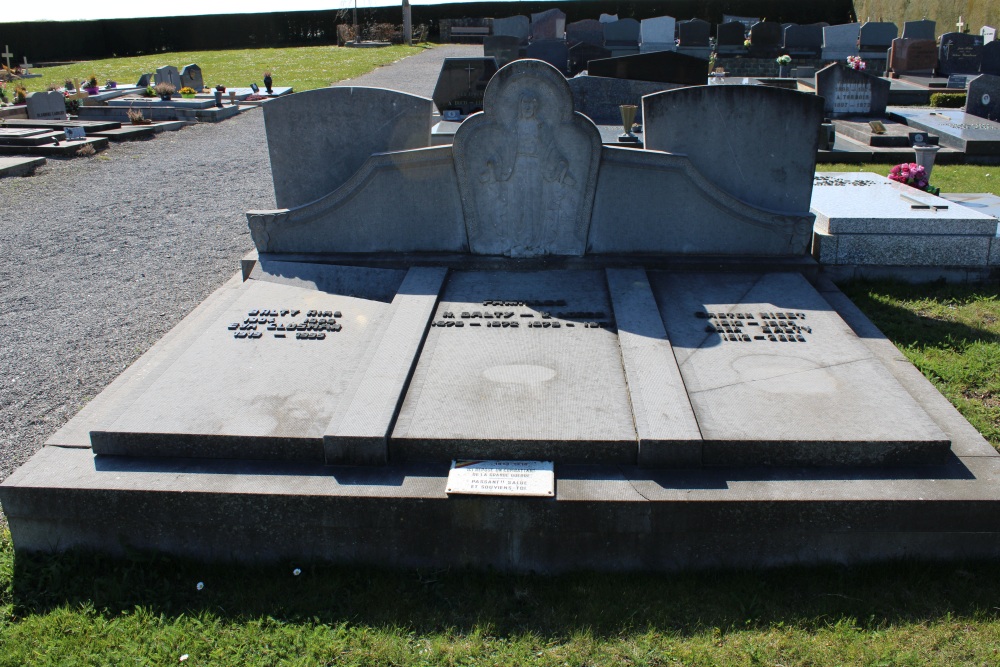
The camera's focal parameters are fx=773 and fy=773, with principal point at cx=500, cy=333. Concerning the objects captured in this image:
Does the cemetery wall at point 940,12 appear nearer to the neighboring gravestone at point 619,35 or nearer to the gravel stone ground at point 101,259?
the neighboring gravestone at point 619,35

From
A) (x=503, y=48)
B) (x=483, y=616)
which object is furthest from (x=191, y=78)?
(x=483, y=616)

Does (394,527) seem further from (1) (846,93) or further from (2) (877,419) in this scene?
(1) (846,93)

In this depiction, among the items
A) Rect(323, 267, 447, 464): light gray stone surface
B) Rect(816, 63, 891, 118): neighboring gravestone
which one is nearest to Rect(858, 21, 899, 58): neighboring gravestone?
Rect(816, 63, 891, 118): neighboring gravestone

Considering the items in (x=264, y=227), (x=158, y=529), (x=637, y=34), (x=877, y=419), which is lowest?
(x=158, y=529)

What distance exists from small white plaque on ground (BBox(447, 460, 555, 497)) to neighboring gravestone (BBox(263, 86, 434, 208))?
3.15 m

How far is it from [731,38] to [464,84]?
14.9m

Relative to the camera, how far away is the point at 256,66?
1194 inches

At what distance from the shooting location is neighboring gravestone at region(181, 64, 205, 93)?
22.1m

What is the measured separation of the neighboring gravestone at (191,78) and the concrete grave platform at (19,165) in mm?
10145

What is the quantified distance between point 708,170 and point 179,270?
17.3 ft

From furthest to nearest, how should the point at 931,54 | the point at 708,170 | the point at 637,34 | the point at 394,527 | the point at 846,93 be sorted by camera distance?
the point at 637,34, the point at 931,54, the point at 846,93, the point at 708,170, the point at 394,527

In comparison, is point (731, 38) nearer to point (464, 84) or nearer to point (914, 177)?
point (464, 84)

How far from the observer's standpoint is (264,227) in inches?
234

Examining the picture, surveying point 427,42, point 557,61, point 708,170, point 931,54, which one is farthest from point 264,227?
point 427,42
